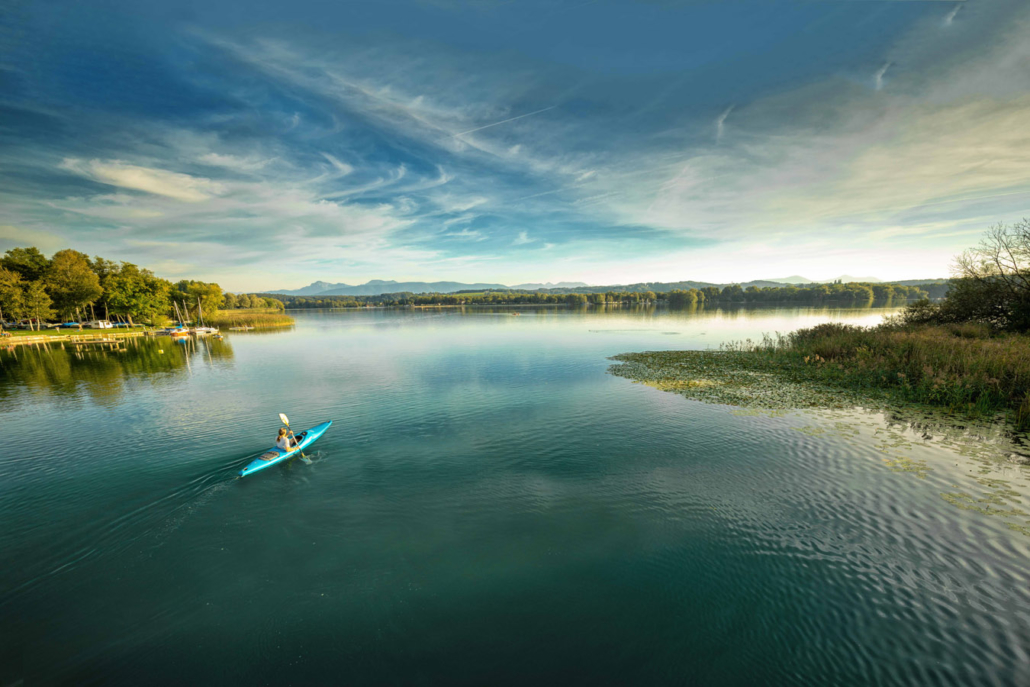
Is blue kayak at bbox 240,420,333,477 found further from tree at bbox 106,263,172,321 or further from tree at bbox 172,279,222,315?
tree at bbox 172,279,222,315

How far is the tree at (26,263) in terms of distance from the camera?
91000 millimetres

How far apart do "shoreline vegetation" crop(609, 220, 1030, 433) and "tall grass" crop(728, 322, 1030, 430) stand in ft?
0.22

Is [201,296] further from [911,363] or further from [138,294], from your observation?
[911,363]

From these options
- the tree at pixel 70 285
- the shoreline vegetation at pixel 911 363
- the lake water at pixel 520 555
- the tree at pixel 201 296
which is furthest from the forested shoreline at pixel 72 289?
the shoreline vegetation at pixel 911 363

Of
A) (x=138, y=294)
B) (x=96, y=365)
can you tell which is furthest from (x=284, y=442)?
(x=138, y=294)

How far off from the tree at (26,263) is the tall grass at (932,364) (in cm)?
15937

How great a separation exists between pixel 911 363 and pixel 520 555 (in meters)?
34.3

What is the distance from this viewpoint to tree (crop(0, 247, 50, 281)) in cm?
9100


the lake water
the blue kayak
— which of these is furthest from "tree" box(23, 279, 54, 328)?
the blue kayak

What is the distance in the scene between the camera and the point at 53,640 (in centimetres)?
915

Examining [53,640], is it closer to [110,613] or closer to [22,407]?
[110,613]

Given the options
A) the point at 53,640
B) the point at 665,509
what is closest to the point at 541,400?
the point at 665,509

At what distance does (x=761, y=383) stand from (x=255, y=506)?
35.8 m

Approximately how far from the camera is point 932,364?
89.7 ft
